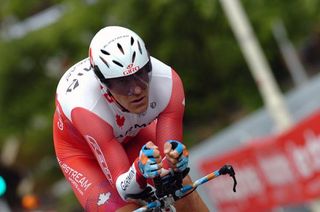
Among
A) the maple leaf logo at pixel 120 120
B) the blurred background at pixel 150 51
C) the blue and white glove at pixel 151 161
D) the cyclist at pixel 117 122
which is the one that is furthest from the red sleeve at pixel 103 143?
the blurred background at pixel 150 51

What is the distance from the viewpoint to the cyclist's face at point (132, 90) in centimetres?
875

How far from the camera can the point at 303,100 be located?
2005 cm

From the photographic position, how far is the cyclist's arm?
8.95m

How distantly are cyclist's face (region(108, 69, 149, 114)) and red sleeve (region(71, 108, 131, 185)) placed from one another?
1.13ft

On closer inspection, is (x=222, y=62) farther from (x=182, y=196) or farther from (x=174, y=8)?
(x=182, y=196)

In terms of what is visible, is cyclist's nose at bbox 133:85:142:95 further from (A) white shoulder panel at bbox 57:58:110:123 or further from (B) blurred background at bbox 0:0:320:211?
(B) blurred background at bbox 0:0:320:211

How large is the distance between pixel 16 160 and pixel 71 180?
15.4 metres

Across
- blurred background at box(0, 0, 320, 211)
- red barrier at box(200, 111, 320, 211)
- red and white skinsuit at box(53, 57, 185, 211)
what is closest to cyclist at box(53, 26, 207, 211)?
red and white skinsuit at box(53, 57, 185, 211)

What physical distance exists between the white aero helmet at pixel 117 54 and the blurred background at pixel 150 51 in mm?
13014

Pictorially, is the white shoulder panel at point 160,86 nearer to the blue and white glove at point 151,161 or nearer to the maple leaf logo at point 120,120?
the maple leaf logo at point 120,120

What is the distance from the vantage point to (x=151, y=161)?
829 cm

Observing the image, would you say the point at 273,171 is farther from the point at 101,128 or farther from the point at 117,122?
the point at 101,128

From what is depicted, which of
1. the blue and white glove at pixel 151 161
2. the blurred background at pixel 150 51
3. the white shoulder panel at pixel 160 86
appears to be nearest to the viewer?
the blue and white glove at pixel 151 161

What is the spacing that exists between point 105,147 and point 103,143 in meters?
0.04
